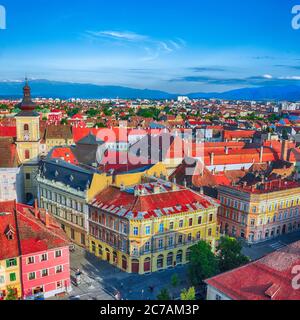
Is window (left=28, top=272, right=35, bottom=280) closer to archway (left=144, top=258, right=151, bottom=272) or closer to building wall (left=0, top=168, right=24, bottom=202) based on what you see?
archway (left=144, top=258, right=151, bottom=272)

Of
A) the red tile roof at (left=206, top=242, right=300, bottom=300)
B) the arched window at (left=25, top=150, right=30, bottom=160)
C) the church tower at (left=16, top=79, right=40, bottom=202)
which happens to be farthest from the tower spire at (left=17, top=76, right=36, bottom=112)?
the red tile roof at (left=206, top=242, right=300, bottom=300)

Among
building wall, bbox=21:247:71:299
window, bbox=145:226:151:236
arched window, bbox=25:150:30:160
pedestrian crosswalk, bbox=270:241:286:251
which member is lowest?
pedestrian crosswalk, bbox=270:241:286:251

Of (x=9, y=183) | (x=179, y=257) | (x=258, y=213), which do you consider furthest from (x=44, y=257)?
(x=9, y=183)

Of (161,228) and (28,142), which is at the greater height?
(28,142)

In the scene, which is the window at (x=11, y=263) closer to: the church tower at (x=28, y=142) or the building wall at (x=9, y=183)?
the building wall at (x=9, y=183)

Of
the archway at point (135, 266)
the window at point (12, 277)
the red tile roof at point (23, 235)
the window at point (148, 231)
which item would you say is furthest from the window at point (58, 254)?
the window at point (148, 231)

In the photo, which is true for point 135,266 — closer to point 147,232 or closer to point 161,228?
point 147,232
